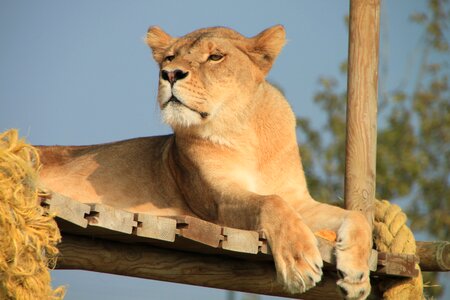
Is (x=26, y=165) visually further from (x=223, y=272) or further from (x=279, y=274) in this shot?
(x=223, y=272)

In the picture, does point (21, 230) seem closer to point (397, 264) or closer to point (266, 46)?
point (397, 264)

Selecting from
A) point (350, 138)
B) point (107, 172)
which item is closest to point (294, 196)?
point (350, 138)

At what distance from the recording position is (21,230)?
11.8 ft

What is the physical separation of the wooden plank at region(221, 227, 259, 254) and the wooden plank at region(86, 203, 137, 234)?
490 millimetres

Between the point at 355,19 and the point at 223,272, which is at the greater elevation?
the point at 355,19

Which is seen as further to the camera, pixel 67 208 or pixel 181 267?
pixel 181 267

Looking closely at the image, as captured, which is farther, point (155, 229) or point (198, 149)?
point (198, 149)

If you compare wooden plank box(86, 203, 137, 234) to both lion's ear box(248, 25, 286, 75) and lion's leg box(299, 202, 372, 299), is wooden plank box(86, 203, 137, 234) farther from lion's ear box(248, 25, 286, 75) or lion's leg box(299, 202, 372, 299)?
lion's ear box(248, 25, 286, 75)

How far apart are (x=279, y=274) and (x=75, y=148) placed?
303 centimetres

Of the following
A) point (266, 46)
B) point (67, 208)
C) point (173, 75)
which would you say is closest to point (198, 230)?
point (67, 208)

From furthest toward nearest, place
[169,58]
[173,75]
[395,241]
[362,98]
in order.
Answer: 1. [169,58]
2. [362,98]
3. [173,75]
4. [395,241]

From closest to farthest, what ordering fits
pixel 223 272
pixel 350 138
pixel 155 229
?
pixel 155 229 → pixel 223 272 → pixel 350 138

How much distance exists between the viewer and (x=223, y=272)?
5.49 meters

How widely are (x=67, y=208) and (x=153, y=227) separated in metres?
0.54
